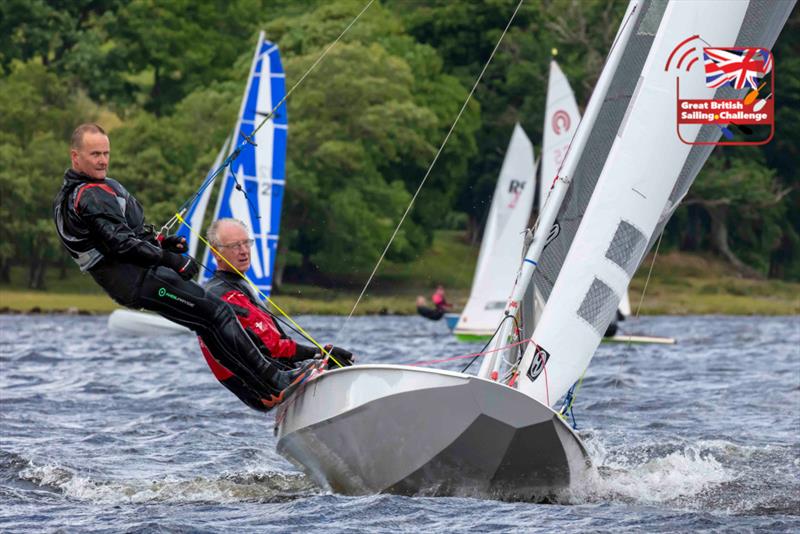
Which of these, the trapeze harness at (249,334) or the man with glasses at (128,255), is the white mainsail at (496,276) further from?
the man with glasses at (128,255)

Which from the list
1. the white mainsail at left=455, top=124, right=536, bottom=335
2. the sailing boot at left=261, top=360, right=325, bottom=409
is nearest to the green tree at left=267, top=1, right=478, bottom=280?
the white mainsail at left=455, top=124, right=536, bottom=335

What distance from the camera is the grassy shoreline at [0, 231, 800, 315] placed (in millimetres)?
42312

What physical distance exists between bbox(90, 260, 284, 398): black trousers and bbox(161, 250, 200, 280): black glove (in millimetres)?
76

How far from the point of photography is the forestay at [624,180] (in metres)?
9.33

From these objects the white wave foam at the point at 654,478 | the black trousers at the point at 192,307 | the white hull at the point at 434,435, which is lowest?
the white wave foam at the point at 654,478

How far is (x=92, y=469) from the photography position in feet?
32.6

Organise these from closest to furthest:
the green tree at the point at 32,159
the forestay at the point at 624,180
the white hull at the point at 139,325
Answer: the forestay at the point at 624,180
the white hull at the point at 139,325
the green tree at the point at 32,159

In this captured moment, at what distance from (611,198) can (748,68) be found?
1274 millimetres

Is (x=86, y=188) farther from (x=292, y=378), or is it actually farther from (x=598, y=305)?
(x=598, y=305)

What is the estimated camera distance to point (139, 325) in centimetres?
2850

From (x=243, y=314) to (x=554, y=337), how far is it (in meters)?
1.91

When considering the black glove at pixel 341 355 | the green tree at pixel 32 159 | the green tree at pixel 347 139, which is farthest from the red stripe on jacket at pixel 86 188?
the green tree at pixel 32 159

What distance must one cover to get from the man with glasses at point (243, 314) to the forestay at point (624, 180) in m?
1.38

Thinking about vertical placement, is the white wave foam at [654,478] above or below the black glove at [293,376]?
below
